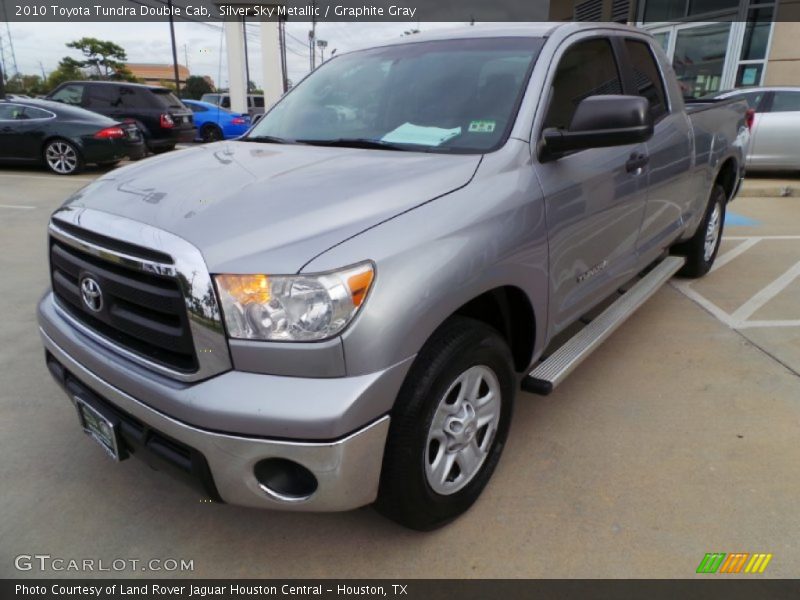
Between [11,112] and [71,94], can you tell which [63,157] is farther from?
[71,94]

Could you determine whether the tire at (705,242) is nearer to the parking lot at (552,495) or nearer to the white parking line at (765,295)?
the white parking line at (765,295)

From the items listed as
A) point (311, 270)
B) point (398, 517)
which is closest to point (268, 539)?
point (398, 517)

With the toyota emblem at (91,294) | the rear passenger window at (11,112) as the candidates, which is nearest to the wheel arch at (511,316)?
the toyota emblem at (91,294)

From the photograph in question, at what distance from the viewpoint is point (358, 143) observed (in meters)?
2.68

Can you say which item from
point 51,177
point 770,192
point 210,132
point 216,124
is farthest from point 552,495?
point 210,132

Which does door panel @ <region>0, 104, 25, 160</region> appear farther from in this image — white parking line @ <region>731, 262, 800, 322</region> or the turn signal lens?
white parking line @ <region>731, 262, 800, 322</region>

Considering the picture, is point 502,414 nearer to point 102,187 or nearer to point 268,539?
point 268,539

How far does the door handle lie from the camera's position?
3.08 metres

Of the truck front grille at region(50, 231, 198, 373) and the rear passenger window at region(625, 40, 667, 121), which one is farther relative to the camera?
the rear passenger window at region(625, 40, 667, 121)

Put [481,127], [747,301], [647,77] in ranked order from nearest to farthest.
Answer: [481,127]
[647,77]
[747,301]

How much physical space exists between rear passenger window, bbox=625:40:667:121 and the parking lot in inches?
60.7

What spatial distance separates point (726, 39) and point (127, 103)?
13.2 m

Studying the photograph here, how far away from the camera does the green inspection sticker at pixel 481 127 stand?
2488 millimetres

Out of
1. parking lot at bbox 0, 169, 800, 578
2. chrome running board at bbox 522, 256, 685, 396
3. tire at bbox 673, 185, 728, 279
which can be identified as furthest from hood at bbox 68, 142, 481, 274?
tire at bbox 673, 185, 728, 279
